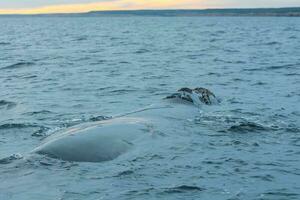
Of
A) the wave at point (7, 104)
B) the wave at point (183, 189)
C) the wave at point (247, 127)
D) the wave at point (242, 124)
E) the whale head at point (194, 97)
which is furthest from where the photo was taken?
the wave at point (7, 104)

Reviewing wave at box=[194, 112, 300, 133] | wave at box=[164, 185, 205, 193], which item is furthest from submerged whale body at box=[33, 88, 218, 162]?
wave at box=[164, 185, 205, 193]

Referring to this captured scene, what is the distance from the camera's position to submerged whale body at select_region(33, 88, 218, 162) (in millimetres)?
11508

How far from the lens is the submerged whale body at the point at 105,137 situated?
1151 cm

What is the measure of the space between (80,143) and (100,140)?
1.63ft

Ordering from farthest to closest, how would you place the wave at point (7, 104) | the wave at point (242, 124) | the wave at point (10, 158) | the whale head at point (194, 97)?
1. the wave at point (7, 104)
2. the whale head at point (194, 97)
3. the wave at point (242, 124)
4. the wave at point (10, 158)

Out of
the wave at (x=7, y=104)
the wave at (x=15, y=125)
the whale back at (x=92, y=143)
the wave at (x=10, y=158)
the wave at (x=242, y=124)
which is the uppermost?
the whale back at (x=92, y=143)

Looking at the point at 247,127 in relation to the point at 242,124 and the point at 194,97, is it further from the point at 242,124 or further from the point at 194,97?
the point at 194,97

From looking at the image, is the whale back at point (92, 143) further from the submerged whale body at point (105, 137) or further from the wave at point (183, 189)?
the wave at point (183, 189)

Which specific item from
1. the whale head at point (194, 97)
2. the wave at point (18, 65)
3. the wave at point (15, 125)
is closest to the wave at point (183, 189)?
the wave at point (15, 125)

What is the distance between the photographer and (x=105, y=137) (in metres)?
12.4

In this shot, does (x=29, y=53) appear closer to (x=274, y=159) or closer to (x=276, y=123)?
(x=276, y=123)

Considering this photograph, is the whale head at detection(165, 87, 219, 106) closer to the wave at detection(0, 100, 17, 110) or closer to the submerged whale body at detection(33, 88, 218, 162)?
the submerged whale body at detection(33, 88, 218, 162)

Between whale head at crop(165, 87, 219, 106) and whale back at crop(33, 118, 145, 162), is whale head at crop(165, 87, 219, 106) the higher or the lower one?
the lower one

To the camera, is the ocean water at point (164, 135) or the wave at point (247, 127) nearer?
the ocean water at point (164, 135)
